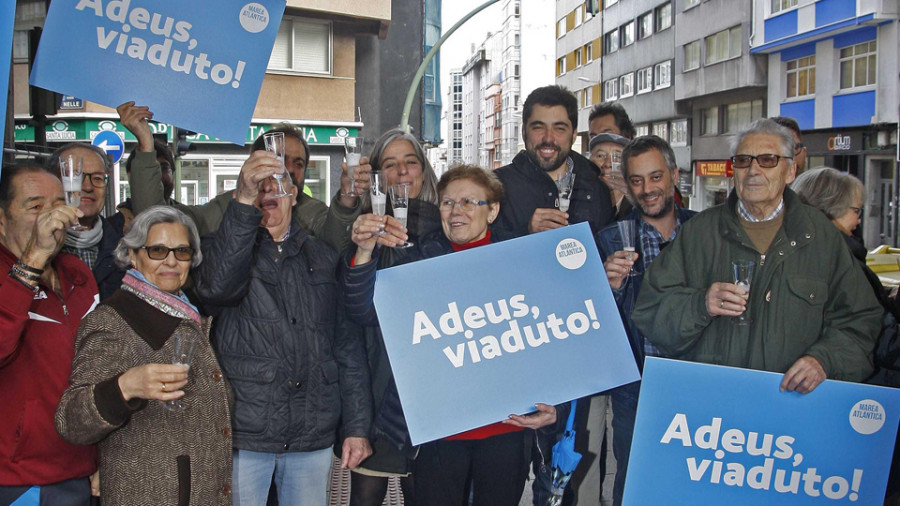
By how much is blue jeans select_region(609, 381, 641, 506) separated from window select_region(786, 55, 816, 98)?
1086 inches

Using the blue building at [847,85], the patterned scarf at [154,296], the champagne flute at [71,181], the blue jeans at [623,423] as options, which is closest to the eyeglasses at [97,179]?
the champagne flute at [71,181]

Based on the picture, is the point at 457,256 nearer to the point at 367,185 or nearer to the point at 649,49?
the point at 367,185

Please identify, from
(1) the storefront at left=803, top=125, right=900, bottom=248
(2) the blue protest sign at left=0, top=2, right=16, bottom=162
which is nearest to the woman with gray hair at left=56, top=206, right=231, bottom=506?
(2) the blue protest sign at left=0, top=2, right=16, bottom=162

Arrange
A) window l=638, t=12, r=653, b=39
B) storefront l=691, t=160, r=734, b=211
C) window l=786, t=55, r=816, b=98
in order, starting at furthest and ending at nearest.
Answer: window l=638, t=12, r=653, b=39 → storefront l=691, t=160, r=734, b=211 → window l=786, t=55, r=816, b=98

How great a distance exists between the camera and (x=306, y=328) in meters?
3.29

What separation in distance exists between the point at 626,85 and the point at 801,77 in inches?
674

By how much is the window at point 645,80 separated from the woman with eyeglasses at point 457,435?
40.5 m

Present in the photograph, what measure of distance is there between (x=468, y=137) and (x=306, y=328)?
139504 mm

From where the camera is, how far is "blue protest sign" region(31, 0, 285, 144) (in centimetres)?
362

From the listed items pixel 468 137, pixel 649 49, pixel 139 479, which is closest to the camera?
pixel 139 479

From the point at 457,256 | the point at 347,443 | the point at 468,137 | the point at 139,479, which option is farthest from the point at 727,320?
the point at 468,137

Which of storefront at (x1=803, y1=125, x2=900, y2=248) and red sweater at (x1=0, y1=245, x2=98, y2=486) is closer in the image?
red sweater at (x1=0, y1=245, x2=98, y2=486)

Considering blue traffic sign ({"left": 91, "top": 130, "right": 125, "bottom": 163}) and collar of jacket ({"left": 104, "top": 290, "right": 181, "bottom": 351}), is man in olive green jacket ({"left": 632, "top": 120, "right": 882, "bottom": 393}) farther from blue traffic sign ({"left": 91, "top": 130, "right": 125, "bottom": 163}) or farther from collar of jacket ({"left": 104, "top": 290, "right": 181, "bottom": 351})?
blue traffic sign ({"left": 91, "top": 130, "right": 125, "bottom": 163})

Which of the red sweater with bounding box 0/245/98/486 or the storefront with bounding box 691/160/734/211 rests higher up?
the storefront with bounding box 691/160/734/211
